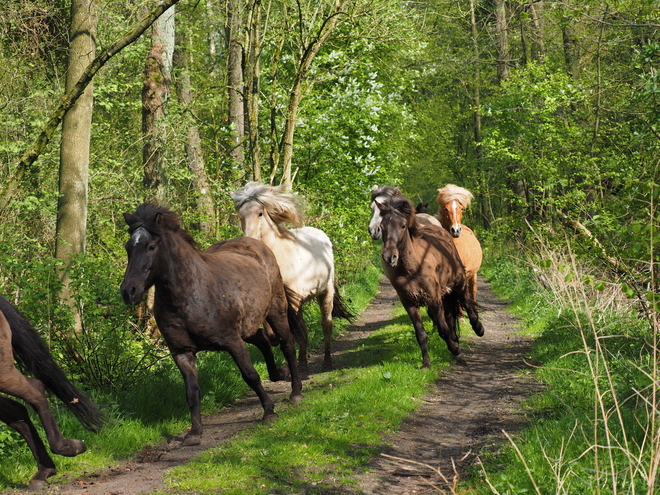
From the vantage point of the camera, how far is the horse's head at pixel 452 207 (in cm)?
1205

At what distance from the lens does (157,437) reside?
22.3ft

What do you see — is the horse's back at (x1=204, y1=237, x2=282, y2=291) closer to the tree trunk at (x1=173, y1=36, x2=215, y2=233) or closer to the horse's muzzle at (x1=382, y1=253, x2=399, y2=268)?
the horse's muzzle at (x1=382, y1=253, x2=399, y2=268)

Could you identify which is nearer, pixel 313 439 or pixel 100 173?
pixel 313 439

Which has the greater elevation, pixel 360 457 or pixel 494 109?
pixel 494 109

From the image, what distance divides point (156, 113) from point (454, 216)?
543 cm

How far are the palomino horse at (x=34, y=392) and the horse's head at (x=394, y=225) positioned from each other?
4312 mm

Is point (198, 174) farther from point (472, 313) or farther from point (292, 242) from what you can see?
point (472, 313)

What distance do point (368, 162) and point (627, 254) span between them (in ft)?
39.3

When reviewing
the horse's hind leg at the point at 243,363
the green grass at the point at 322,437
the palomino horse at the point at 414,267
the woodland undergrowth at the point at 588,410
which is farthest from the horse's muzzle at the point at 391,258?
the horse's hind leg at the point at 243,363

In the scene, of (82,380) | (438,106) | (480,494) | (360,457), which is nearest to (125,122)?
(82,380)

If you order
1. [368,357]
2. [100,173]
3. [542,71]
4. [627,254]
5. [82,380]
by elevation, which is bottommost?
[368,357]

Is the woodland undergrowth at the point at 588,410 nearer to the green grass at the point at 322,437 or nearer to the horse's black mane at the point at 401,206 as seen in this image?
the green grass at the point at 322,437

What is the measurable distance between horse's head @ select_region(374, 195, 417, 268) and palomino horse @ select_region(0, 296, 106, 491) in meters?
4.31

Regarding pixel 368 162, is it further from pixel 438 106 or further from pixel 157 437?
pixel 438 106
